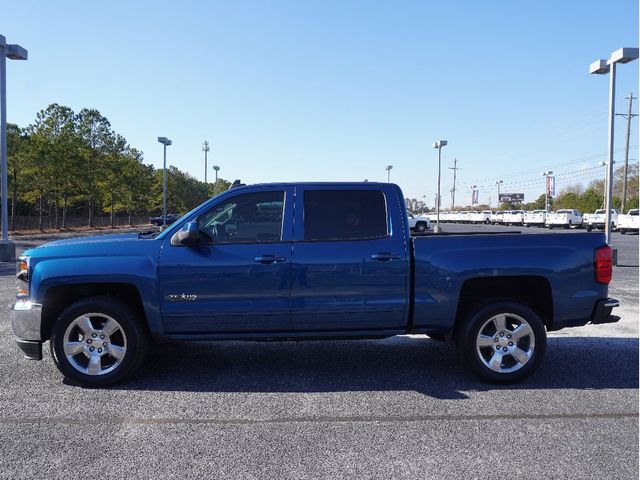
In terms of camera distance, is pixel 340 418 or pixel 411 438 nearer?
pixel 411 438

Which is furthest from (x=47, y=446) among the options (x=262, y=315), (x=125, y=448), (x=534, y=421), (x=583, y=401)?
(x=583, y=401)

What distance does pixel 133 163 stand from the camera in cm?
5012

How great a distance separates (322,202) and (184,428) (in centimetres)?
238

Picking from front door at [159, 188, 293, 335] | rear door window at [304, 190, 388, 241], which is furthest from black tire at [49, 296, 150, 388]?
rear door window at [304, 190, 388, 241]

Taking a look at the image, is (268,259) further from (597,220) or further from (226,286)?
(597,220)

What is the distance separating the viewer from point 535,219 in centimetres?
5534

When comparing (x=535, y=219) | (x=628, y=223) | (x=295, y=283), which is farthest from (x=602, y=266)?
(x=535, y=219)

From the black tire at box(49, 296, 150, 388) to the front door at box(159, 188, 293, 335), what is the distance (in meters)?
0.33

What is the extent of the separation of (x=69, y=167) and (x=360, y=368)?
3870cm

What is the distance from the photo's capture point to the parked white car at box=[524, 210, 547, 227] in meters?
53.5

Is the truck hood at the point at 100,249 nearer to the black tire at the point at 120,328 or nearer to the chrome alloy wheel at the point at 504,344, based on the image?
the black tire at the point at 120,328

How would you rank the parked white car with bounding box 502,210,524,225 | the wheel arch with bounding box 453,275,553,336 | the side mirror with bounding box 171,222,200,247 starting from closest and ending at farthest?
the side mirror with bounding box 171,222,200,247
the wheel arch with bounding box 453,275,553,336
the parked white car with bounding box 502,210,524,225

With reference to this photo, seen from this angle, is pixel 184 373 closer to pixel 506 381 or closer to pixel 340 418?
pixel 340 418

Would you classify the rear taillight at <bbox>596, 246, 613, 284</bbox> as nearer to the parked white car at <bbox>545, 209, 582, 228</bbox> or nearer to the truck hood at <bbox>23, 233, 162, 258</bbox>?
the truck hood at <bbox>23, 233, 162, 258</bbox>
